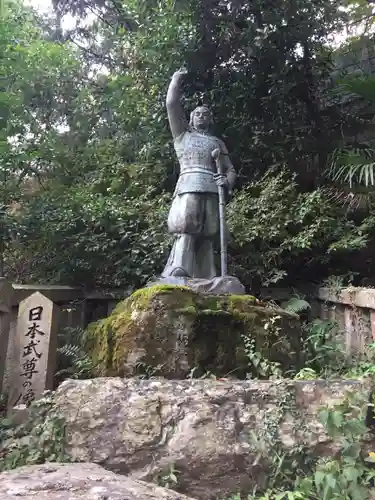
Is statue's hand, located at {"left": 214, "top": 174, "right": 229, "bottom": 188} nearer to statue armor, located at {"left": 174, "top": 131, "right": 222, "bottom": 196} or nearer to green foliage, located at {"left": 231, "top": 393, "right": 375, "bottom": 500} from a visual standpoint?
statue armor, located at {"left": 174, "top": 131, "right": 222, "bottom": 196}

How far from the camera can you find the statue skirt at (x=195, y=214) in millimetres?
4555

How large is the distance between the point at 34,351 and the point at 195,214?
194 cm

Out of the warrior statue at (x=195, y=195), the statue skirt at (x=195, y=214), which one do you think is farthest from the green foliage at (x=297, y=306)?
the statue skirt at (x=195, y=214)

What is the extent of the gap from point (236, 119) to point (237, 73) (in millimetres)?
827

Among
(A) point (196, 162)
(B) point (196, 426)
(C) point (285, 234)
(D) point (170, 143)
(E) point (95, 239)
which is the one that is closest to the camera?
(B) point (196, 426)

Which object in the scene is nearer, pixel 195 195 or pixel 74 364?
pixel 74 364

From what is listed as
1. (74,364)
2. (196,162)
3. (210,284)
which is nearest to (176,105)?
(196,162)

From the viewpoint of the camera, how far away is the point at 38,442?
2658 mm

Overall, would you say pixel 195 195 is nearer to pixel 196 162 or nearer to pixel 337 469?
pixel 196 162

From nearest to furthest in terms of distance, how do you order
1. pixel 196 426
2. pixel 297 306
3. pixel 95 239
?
1. pixel 196 426
2. pixel 297 306
3. pixel 95 239

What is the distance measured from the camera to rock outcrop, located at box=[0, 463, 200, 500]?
6.00 ft

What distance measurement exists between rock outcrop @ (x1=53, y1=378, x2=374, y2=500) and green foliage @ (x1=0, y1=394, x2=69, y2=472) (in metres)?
0.06

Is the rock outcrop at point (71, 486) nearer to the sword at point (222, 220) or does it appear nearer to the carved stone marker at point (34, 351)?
the carved stone marker at point (34, 351)

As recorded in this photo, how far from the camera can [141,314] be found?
3.68 meters
